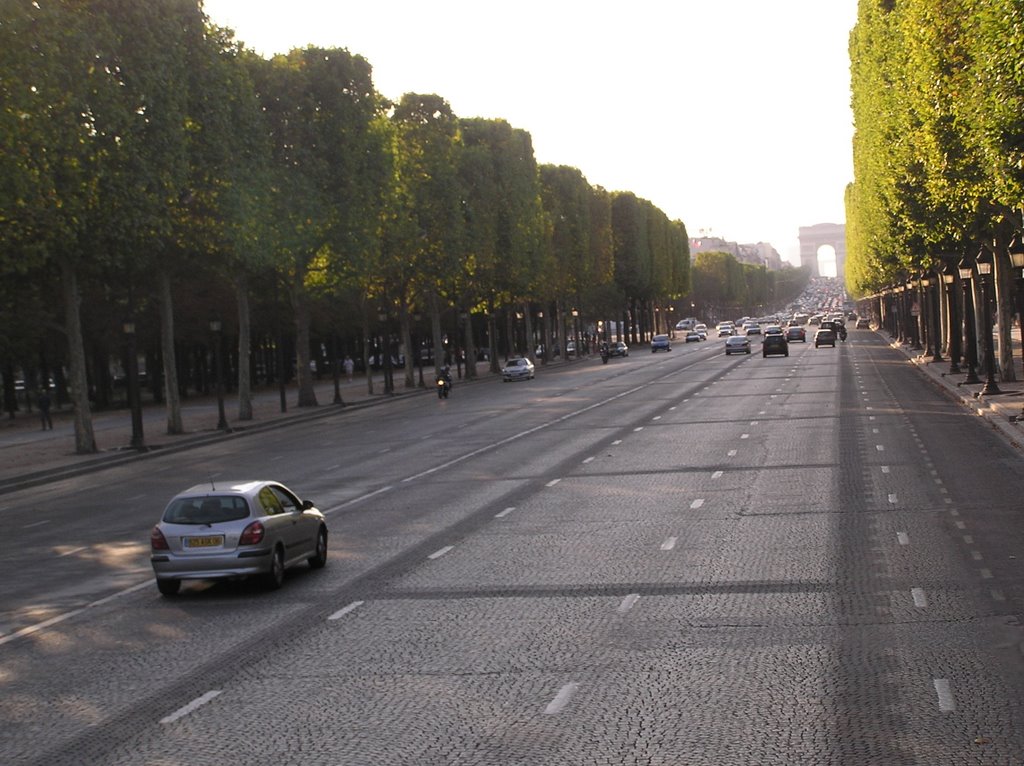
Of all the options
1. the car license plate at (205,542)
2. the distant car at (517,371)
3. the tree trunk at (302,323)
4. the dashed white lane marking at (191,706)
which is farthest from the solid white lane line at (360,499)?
the distant car at (517,371)

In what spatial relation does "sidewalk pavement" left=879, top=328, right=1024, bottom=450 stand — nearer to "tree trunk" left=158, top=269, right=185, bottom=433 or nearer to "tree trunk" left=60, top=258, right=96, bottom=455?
"tree trunk" left=60, top=258, right=96, bottom=455

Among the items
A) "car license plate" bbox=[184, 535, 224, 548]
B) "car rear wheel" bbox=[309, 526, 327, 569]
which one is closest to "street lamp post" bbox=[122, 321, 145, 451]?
"car rear wheel" bbox=[309, 526, 327, 569]

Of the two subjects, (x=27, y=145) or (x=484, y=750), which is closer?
(x=484, y=750)

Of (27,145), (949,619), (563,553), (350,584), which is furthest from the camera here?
(27,145)

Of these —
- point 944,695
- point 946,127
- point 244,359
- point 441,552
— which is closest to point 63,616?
point 441,552

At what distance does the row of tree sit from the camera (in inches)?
972

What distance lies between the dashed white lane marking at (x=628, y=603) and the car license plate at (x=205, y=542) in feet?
16.7

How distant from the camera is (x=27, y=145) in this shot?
38812 mm

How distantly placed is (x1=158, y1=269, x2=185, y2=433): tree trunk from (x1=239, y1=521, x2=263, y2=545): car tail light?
115 ft

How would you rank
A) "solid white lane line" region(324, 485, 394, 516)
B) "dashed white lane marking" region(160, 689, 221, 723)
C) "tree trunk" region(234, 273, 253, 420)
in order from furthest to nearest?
"tree trunk" region(234, 273, 253, 420) → "solid white lane line" region(324, 485, 394, 516) → "dashed white lane marking" region(160, 689, 221, 723)

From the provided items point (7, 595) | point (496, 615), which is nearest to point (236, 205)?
point (7, 595)

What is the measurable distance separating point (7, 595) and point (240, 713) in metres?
8.60

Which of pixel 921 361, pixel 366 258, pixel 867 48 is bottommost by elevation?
pixel 921 361

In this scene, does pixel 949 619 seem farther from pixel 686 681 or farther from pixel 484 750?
pixel 484 750
